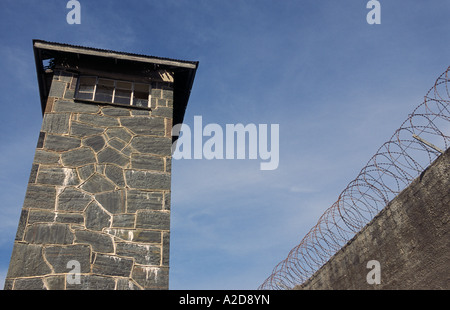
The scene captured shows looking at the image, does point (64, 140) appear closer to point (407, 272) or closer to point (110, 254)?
point (110, 254)

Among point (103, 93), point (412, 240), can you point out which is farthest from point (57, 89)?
point (412, 240)

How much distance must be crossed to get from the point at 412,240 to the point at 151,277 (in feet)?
16.8

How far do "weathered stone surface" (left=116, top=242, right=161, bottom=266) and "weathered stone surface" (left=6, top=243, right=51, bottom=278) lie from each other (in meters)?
1.01

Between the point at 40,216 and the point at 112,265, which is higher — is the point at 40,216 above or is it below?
above

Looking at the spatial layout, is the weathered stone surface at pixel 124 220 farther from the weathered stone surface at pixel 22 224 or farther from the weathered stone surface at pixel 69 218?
the weathered stone surface at pixel 22 224

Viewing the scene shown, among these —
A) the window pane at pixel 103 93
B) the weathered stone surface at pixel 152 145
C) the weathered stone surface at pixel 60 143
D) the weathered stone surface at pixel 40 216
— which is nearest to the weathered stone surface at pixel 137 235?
the weathered stone surface at pixel 40 216

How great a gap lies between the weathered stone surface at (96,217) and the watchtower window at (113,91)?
232 cm

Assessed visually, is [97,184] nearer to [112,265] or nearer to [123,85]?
[112,265]

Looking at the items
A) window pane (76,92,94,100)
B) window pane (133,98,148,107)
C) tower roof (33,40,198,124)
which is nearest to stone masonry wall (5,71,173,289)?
window pane (76,92,94,100)

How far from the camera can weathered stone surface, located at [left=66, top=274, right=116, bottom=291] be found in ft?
16.9

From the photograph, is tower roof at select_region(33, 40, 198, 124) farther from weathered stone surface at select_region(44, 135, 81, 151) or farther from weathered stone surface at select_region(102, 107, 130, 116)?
weathered stone surface at select_region(44, 135, 81, 151)

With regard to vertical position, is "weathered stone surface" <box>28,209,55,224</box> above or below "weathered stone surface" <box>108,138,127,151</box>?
below

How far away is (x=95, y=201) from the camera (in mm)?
5887
